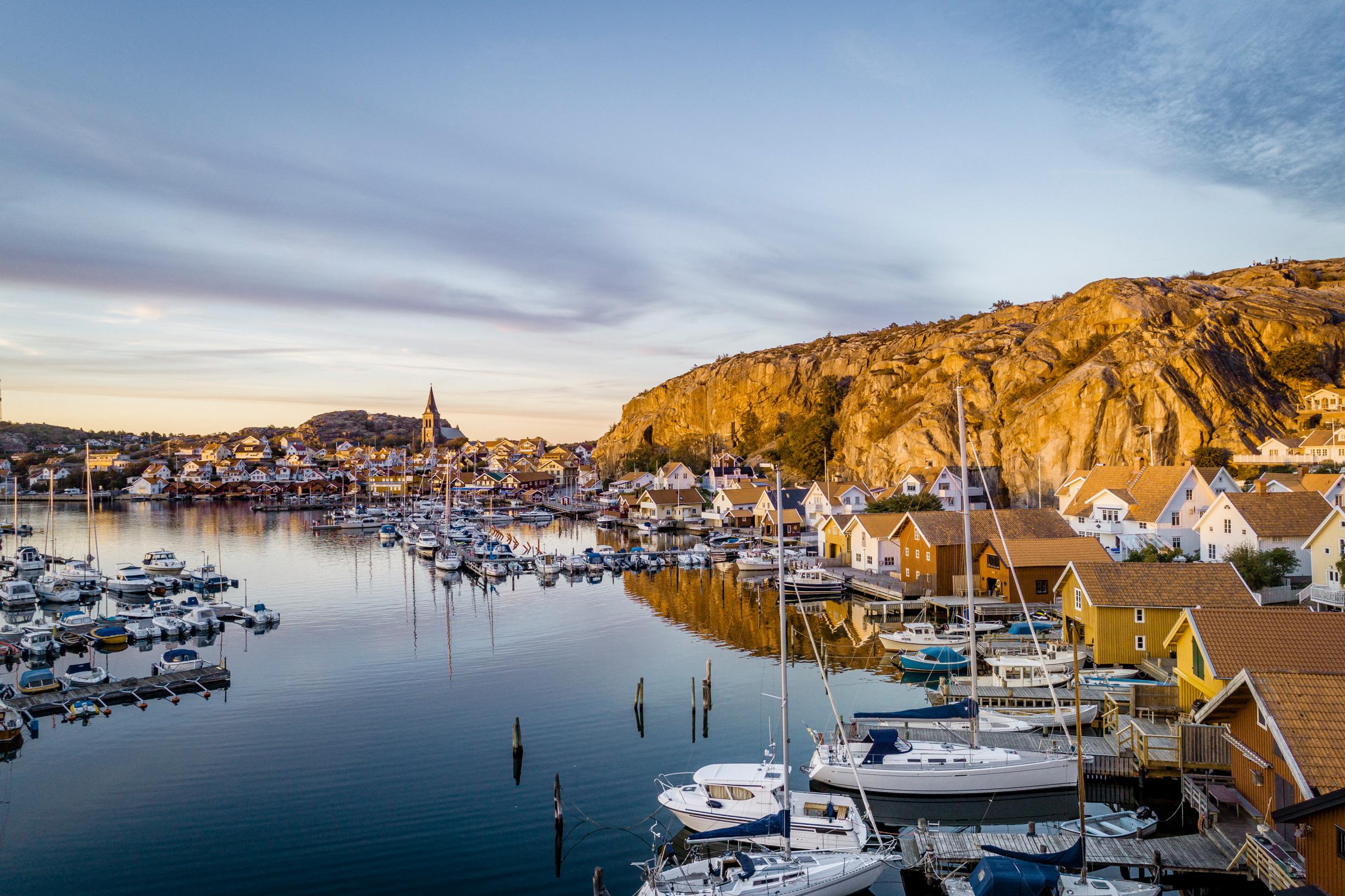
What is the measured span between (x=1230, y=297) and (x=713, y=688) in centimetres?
10460

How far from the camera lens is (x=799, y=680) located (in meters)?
38.8

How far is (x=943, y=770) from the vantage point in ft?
80.3

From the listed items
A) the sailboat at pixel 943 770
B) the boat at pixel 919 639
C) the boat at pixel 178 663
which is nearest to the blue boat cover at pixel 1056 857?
the sailboat at pixel 943 770

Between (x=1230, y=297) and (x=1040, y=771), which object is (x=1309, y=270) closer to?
(x=1230, y=297)

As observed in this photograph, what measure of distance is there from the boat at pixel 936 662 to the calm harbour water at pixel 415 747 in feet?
4.17

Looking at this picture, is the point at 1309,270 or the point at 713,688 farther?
the point at 1309,270

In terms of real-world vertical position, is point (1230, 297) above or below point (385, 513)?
above

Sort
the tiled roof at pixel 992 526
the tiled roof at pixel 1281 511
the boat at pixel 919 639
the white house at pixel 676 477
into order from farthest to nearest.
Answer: the white house at pixel 676 477 → the tiled roof at pixel 992 526 → the tiled roof at pixel 1281 511 → the boat at pixel 919 639

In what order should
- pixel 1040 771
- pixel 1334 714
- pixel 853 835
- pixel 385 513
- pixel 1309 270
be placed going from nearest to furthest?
pixel 1334 714 < pixel 853 835 < pixel 1040 771 < pixel 385 513 < pixel 1309 270

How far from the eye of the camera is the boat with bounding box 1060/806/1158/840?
20.9 metres

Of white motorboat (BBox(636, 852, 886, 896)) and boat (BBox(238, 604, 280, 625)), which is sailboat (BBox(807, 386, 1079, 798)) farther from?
boat (BBox(238, 604, 280, 625))

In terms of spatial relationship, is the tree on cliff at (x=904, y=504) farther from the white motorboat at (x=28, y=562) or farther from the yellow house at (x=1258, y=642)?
the white motorboat at (x=28, y=562)

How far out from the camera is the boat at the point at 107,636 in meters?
46.7

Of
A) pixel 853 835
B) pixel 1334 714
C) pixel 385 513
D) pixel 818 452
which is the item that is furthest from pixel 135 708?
pixel 818 452
